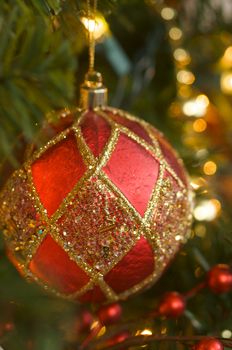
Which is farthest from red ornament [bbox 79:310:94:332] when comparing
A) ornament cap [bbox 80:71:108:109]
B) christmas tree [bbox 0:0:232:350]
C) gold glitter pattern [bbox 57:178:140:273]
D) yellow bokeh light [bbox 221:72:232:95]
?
yellow bokeh light [bbox 221:72:232:95]

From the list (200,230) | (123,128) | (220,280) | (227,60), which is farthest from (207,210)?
(227,60)

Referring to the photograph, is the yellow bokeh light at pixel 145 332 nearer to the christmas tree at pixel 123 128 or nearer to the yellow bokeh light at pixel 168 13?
the christmas tree at pixel 123 128

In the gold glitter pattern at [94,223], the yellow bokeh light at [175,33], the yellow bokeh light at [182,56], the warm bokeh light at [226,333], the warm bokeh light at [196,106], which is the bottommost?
the warm bokeh light at [226,333]

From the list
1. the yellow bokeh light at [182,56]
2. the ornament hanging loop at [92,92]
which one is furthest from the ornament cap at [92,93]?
the yellow bokeh light at [182,56]

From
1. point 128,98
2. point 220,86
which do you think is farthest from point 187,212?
point 220,86

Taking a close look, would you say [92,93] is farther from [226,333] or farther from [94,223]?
[226,333]

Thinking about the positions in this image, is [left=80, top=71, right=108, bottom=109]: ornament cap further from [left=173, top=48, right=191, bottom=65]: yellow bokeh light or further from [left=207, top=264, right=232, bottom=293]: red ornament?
[left=173, top=48, right=191, bottom=65]: yellow bokeh light

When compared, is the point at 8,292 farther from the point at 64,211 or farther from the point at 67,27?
the point at 67,27
